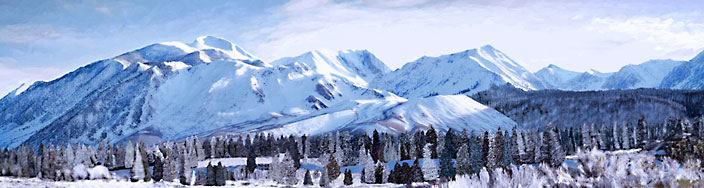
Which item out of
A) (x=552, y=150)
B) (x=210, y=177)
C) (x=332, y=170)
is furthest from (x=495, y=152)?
(x=210, y=177)

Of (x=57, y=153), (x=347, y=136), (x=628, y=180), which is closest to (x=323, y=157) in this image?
(x=347, y=136)

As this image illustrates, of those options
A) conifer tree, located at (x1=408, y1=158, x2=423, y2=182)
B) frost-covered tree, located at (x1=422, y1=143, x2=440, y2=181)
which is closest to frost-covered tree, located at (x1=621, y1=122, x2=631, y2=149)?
frost-covered tree, located at (x1=422, y1=143, x2=440, y2=181)

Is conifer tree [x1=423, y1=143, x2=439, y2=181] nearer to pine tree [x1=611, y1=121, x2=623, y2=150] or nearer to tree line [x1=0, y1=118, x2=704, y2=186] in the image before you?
tree line [x1=0, y1=118, x2=704, y2=186]

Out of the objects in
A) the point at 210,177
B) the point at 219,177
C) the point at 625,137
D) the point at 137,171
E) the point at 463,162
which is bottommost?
the point at 219,177

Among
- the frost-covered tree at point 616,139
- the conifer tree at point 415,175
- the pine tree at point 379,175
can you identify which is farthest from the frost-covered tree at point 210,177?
the frost-covered tree at point 616,139

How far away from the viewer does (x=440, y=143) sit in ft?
429

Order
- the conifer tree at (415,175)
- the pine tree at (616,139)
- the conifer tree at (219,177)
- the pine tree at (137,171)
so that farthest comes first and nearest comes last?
1. the pine tree at (616,139)
2. the conifer tree at (415,175)
3. the conifer tree at (219,177)
4. the pine tree at (137,171)

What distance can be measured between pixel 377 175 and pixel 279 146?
68520mm

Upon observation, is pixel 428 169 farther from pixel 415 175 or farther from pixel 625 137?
pixel 625 137

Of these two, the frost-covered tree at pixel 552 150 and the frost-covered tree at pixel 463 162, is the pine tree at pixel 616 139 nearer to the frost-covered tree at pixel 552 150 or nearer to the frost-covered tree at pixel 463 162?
the frost-covered tree at pixel 552 150

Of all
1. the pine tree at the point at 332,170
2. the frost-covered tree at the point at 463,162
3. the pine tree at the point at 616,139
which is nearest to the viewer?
the frost-covered tree at the point at 463,162

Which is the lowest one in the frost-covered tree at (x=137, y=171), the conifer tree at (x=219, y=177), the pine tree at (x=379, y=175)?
the pine tree at (x=379, y=175)

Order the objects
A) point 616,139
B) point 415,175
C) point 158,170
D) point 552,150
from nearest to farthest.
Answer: point 415,175, point 158,170, point 552,150, point 616,139

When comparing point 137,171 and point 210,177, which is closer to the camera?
point 137,171
